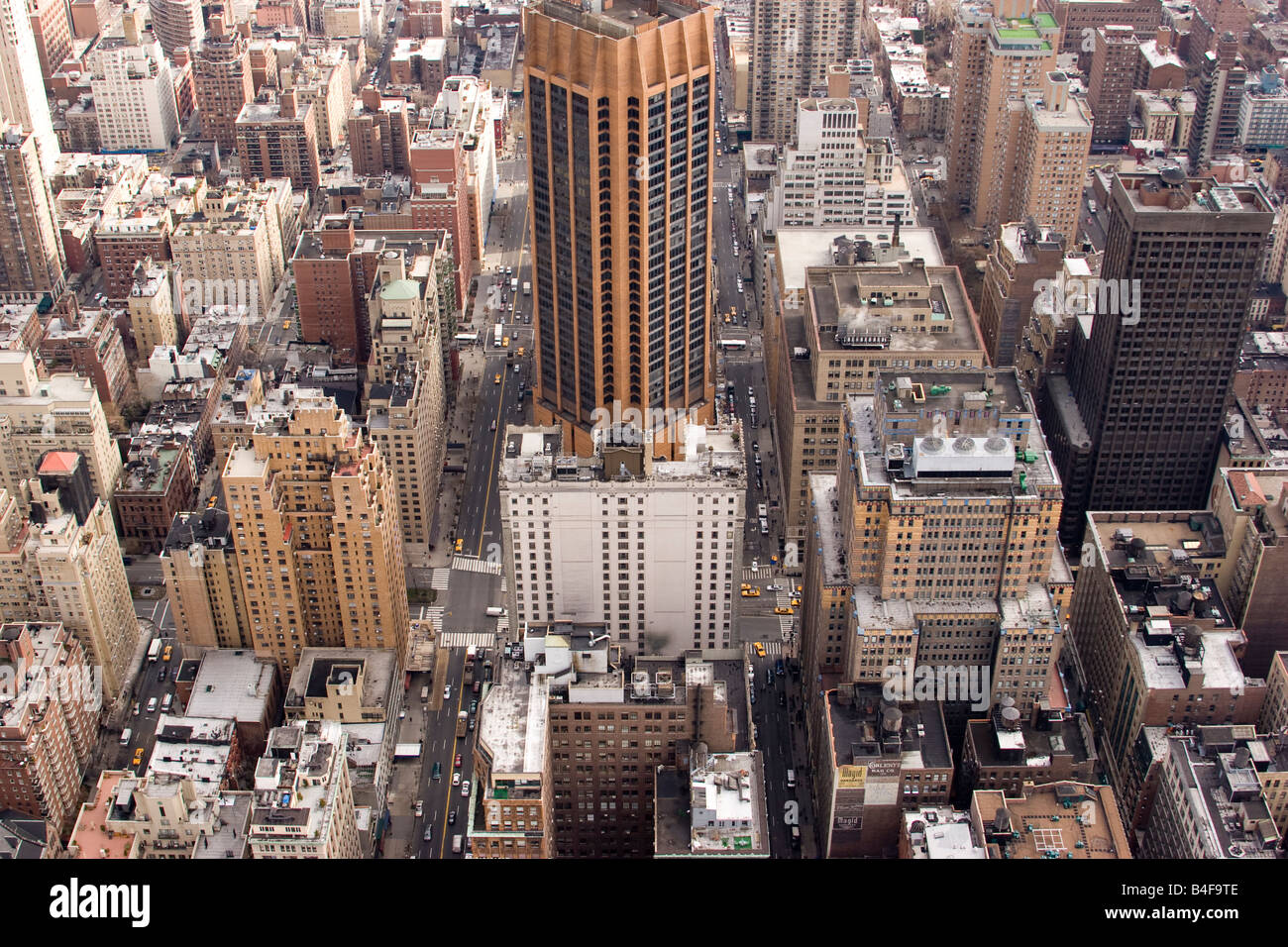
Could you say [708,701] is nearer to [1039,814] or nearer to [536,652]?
[536,652]

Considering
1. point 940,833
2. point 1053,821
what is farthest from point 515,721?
point 1053,821

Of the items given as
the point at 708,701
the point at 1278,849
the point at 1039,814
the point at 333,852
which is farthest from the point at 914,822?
the point at 333,852

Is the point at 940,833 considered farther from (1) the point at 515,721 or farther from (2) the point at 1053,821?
(1) the point at 515,721

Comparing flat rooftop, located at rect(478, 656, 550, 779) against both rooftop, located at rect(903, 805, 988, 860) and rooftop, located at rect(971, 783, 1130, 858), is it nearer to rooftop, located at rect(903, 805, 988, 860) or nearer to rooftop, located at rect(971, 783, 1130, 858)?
rooftop, located at rect(903, 805, 988, 860)

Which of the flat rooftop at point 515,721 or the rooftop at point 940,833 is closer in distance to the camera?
the flat rooftop at point 515,721

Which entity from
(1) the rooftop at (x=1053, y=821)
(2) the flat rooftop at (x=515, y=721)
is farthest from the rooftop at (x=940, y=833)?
(2) the flat rooftop at (x=515, y=721)

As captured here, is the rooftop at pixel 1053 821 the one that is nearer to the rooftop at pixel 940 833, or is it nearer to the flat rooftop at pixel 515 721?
the rooftop at pixel 940 833

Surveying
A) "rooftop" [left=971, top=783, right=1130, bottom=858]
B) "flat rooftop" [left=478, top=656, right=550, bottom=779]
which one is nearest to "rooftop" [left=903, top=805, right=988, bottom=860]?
"rooftop" [left=971, top=783, right=1130, bottom=858]

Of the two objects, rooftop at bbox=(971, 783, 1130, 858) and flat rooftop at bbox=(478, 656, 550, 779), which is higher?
flat rooftop at bbox=(478, 656, 550, 779)

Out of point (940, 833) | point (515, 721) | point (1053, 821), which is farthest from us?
point (1053, 821)

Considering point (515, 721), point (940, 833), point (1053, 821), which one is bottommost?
point (1053, 821)
